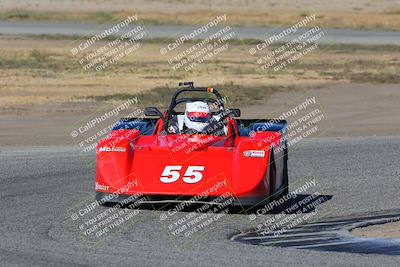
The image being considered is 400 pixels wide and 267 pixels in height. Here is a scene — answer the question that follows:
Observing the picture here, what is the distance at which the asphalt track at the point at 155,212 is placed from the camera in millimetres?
12508

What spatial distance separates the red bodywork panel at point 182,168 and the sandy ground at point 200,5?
57202mm

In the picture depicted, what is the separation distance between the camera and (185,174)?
15633mm

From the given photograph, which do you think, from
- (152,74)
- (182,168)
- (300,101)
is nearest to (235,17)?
(152,74)

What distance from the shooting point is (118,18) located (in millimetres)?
64375

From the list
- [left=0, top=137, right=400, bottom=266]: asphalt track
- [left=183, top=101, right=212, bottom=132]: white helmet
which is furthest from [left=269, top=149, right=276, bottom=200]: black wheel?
[left=183, top=101, right=212, bottom=132]: white helmet

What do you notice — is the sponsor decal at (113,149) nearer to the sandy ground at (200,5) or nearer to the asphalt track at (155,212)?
the asphalt track at (155,212)

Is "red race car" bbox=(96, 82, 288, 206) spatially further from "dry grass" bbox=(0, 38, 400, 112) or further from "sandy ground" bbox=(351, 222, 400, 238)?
"dry grass" bbox=(0, 38, 400, 112)

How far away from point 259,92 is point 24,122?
8975mm

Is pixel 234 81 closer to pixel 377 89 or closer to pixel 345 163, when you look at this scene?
pixel 377 89

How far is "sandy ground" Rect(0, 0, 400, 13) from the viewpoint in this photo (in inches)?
2970

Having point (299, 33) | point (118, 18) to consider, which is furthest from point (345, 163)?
point (118, 18)

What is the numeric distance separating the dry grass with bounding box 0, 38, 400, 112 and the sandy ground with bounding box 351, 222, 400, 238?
16.1 meters

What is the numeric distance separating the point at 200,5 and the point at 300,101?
153ft

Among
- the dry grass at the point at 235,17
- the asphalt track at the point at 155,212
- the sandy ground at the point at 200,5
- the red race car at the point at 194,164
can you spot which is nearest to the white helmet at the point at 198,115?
the red race car at the point at 194,164
